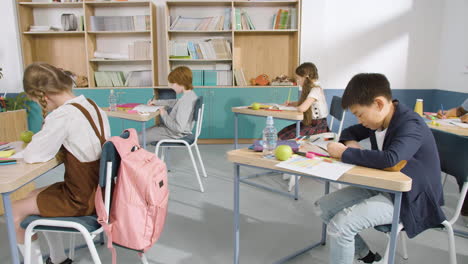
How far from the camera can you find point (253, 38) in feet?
16.3

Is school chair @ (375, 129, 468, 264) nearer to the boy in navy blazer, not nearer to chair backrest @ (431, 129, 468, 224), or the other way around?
chair backrest @ (431, 129, 468, 224)

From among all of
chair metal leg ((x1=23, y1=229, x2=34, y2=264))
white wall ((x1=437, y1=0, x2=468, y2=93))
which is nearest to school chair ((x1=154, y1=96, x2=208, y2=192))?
chair metal leg ((x1=23, y1=229, x2=34, y2=264))

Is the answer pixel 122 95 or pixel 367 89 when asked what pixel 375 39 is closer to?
pixel 122 95

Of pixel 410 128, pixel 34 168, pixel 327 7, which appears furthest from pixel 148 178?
pixel 327 7

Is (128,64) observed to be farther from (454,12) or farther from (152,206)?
(454,12)

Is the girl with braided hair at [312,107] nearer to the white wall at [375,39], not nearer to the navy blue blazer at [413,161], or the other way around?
the navy blue blazer at [413,161]

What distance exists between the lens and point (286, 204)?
8.78 ft

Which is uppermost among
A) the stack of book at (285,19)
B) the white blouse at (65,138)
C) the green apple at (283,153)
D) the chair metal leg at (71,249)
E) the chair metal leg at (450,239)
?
the stack of book at (285,19)

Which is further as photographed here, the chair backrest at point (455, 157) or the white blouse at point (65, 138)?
the chair backrest at point (455, 157)

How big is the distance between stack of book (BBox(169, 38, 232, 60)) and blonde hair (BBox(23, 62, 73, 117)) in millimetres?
3217

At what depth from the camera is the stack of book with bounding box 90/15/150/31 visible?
4629 mm

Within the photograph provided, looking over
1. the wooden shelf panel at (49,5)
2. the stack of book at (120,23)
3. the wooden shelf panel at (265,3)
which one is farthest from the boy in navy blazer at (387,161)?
the wooden shelf panel at (49,5)

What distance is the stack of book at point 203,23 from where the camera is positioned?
184 inches

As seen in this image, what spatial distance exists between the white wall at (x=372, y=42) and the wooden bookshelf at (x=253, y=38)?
0.20m
